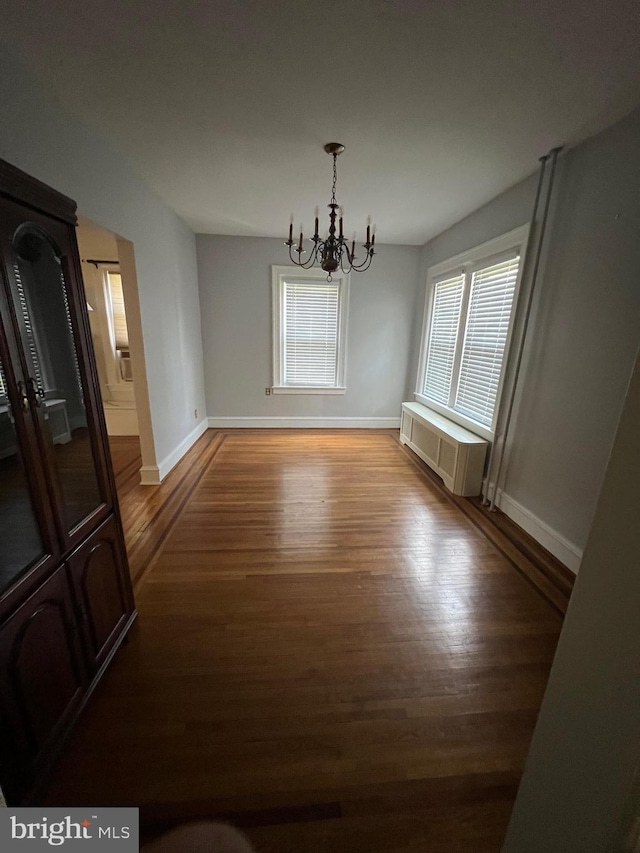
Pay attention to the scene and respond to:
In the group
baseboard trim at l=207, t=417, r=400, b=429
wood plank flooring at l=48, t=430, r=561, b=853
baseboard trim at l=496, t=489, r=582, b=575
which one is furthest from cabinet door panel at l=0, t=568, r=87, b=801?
baseboard trim at l=207, t=417, r=400, b=429

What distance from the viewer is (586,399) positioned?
2.12m

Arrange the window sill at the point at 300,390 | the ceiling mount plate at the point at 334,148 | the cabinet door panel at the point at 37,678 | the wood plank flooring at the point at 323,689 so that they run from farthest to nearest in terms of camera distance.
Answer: the window sill at the point at 300,390 < the ceiling mount plate at the point at 334,148 < the wood plank flooring at the point at 323,689 < the cabinet door panel at the point at 37,678

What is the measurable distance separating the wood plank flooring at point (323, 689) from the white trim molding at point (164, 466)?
72cm

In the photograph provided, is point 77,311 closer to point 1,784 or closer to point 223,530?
point 1,784

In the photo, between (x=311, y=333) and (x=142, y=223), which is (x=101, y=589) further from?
(x=311, y=333)

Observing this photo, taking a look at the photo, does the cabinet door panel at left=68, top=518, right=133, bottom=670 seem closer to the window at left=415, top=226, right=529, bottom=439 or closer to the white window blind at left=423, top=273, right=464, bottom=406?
the window at left=415, top=226, right=529, bottom=439

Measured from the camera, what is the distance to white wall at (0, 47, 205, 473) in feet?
5.29

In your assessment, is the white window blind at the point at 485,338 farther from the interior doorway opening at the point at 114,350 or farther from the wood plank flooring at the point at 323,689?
the interior doorway opening at the point at 114,350

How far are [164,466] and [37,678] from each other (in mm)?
2488

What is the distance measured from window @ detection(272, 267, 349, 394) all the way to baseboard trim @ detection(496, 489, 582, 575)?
2885 mm

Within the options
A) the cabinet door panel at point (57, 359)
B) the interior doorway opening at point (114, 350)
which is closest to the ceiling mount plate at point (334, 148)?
the cabinet door panel at point (57, 359)

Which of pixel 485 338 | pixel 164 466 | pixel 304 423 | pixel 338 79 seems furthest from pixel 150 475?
pixel 485 338

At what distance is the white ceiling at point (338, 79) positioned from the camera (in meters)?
1.31

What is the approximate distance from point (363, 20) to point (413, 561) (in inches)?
112
